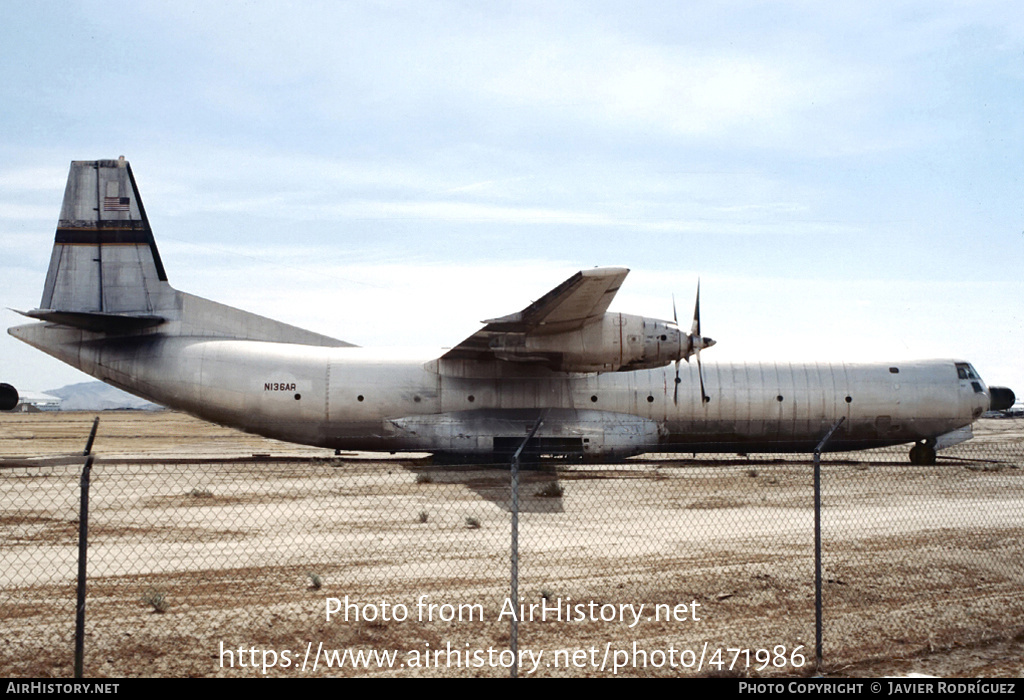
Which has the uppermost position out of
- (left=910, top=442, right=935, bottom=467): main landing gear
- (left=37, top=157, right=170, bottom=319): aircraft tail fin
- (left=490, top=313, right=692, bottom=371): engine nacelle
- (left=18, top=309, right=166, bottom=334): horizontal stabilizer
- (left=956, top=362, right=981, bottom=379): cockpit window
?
(left=37, top=157, right=170, bottom=319): aircraft tail fin

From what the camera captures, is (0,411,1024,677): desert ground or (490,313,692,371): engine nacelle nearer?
(0,411,1024,677): desert ground

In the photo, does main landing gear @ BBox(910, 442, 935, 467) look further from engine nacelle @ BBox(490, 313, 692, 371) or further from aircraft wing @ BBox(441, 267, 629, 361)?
aircraft wing @ BBox(441, 267, 629, 361)

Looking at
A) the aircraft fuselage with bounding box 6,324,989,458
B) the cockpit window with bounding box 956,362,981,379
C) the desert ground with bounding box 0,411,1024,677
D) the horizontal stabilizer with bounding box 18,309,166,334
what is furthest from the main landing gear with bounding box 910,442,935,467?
the horizontal stabilizer with bounding box 18,309,166,334

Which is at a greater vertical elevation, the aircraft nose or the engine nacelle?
the engine nacelle

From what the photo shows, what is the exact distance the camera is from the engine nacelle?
22.2 meters

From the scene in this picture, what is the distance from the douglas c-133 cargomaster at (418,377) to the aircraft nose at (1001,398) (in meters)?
3.92

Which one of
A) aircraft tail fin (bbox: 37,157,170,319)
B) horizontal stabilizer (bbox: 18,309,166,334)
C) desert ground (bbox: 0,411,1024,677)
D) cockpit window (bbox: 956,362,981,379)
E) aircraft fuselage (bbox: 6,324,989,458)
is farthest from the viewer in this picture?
cockpit window (bbox: 956,362,981,379)

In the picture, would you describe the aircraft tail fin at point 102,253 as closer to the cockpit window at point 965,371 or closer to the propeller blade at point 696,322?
the propeller blade at point 696,322

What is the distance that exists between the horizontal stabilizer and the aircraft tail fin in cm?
6

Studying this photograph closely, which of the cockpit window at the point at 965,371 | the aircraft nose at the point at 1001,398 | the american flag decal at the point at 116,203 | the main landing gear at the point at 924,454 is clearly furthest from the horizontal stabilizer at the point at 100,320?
the aircraft nose at the point at 1001,398

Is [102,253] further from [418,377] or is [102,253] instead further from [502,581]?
[502,581]

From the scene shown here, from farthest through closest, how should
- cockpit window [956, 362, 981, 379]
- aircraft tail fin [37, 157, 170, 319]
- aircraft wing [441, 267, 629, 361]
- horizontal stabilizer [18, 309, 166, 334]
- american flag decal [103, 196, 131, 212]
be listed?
cockpit window [956, 362, 981, 379]
american flag decal [103, 196, 131, 212]
aircraft tail fin [37, 157, 170, 319]
horizontal stabilizer [18, 309, 166, 334]
aircraft wing [441, 267, 629, 361]

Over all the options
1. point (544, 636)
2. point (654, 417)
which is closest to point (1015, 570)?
point (544, 636)
